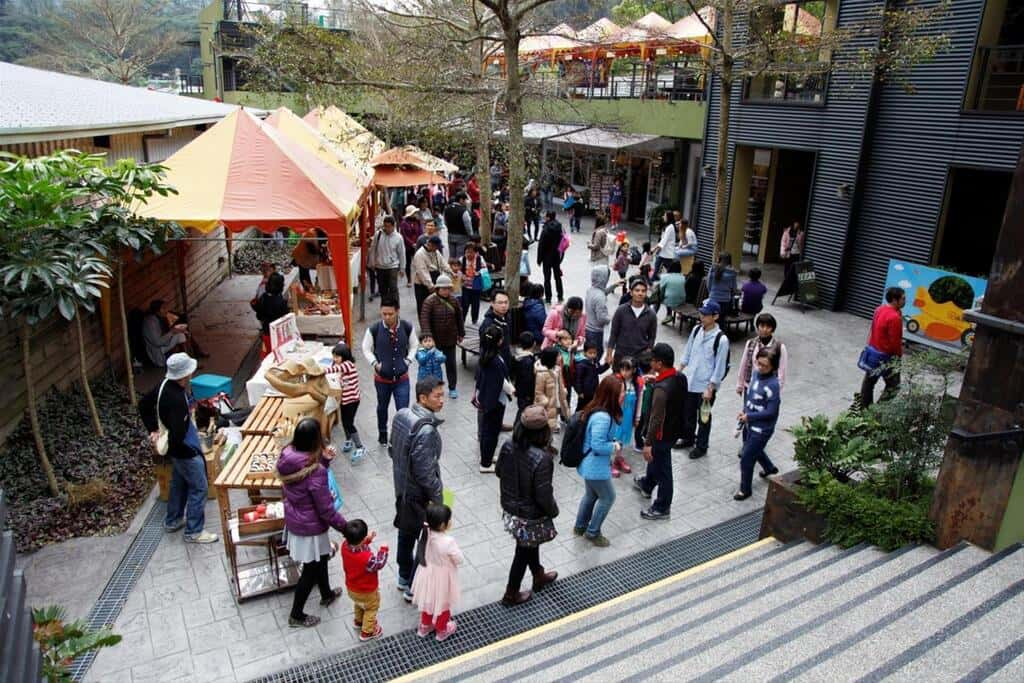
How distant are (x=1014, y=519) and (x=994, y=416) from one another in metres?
0.68

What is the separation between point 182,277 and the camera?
40.9ft

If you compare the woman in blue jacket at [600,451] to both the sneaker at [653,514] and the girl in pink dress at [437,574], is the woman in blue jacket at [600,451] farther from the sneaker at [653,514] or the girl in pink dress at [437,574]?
the girl in pink dress at [437,574]

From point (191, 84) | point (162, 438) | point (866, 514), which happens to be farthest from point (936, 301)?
point (191, 84)

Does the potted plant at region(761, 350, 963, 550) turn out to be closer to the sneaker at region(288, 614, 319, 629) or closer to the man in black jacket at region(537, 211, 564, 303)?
the sneaker at region(288, 614, 319, 629)

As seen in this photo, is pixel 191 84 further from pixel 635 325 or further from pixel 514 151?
pixel 635 325

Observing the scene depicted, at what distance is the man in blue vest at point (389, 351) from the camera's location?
7.50 m

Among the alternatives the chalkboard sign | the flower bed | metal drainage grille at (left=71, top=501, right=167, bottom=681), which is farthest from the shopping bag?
the chalkboard sign

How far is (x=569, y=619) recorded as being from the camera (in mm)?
4980

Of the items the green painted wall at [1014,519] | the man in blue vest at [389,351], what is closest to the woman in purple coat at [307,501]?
the man in blue vest at [389,351]

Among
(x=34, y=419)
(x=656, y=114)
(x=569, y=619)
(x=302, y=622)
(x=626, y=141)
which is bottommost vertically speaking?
(x=302, y=622)

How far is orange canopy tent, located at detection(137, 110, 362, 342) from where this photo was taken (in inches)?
360

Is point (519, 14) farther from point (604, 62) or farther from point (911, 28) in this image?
point (604, 62)

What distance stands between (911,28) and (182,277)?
41.7ft

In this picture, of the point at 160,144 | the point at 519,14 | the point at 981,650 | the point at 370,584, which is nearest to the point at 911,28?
the point at 519,14
